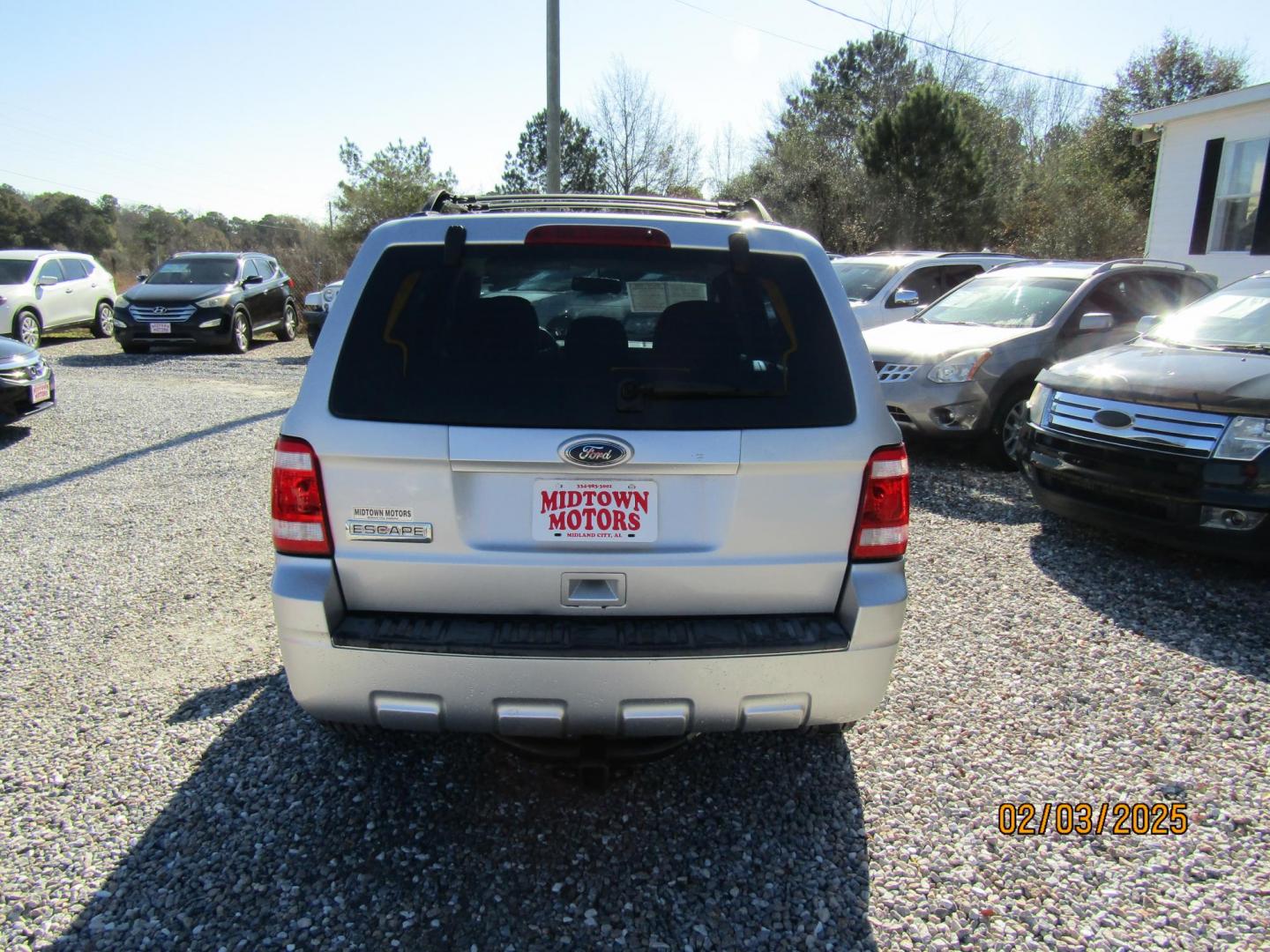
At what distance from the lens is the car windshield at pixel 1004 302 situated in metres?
7.82

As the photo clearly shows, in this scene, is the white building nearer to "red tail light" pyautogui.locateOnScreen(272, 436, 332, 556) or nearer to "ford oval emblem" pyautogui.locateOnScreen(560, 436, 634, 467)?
"ford oval emblem" pyautogui.locateOnScreen(560, 436, 634, 467)

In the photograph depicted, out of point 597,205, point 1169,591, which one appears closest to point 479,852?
point 597,205

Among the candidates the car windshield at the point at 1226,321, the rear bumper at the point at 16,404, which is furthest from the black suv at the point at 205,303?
the car windshield at the point at 1226,321

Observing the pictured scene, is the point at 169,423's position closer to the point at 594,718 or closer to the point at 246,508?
the point at 246,508

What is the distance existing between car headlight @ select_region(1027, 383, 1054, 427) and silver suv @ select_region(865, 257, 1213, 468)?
3.71 feet

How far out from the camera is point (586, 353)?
2.50m

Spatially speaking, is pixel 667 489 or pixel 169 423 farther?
pixel 169 423

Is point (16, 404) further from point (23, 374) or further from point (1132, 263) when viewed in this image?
point (1132, 263)

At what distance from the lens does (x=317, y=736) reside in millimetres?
3195

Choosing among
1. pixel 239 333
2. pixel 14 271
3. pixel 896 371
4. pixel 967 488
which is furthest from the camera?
pixel 239 333

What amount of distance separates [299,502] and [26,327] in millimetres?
15739

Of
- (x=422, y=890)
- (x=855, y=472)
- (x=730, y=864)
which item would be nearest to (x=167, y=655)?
(x=422, y=890)

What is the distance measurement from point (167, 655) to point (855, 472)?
3131mm
